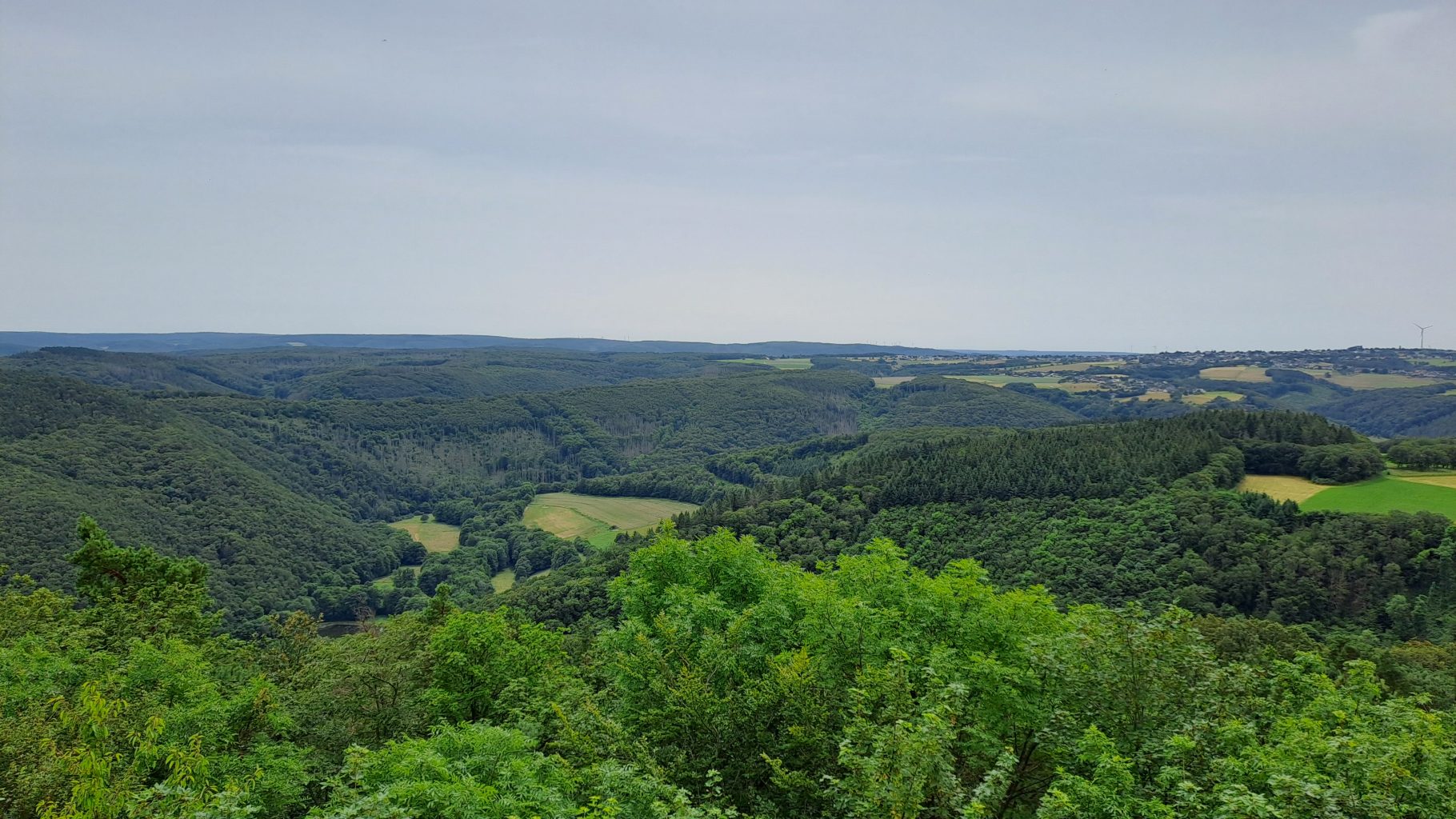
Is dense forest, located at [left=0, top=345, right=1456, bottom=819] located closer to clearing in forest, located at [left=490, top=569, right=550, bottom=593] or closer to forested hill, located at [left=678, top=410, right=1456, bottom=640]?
forested hill, located at [left=678, top=410, right=1456, bottom=640]

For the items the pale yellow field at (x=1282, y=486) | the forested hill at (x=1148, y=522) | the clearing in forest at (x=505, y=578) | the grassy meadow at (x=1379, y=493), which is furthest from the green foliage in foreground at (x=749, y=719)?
the clearing in forest at (x=505, y=578)

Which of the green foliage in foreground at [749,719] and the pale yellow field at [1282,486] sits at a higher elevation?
the green foliage in foreground at [749,719]

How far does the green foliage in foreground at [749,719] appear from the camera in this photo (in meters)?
16.4

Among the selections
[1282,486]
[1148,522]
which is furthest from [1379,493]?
[1148,522]

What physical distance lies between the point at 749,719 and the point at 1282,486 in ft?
378

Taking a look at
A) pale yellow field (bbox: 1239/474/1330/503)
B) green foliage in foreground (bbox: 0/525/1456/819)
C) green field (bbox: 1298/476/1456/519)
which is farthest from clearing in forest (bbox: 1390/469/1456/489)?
green foliage in foreground (bbox: 0/525/1456/819)

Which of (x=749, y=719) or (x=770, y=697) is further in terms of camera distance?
(x=749, y=719)

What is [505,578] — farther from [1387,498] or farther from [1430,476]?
[1430,476]

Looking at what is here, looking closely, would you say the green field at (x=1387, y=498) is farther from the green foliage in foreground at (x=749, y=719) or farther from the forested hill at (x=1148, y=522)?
the green foliage in foreground at (x=749, y=719)

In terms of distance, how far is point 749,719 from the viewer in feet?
77.5

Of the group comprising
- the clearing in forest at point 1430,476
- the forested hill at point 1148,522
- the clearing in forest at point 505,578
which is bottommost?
the clearing in forest at point 505,578

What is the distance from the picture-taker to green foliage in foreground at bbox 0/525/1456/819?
16.4 meters

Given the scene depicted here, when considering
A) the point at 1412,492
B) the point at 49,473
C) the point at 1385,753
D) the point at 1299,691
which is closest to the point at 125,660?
the point at 1385,753

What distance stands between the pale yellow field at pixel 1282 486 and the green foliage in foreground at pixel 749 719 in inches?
3312
